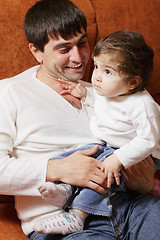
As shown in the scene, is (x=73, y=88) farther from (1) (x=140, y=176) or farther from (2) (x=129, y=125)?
(1) (x=140, y=176)

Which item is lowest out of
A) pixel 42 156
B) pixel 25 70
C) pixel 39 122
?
pixel 42 156

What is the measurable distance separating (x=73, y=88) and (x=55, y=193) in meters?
0.60

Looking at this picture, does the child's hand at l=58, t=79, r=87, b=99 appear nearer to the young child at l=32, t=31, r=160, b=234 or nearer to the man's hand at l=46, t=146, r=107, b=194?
the young child at l=32, t=31, r=160, b=234

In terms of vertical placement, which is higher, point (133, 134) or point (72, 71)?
point (72, 71)

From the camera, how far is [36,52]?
1647 mm

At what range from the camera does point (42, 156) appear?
56.2 inches

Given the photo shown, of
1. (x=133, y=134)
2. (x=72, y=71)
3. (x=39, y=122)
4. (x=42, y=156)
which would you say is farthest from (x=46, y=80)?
(x=133, y=134)

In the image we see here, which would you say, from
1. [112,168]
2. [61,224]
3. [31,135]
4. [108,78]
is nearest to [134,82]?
[108,78]

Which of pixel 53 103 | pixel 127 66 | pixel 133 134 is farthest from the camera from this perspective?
pixel 53 103

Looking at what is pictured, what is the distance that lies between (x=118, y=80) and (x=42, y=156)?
46 centimetres

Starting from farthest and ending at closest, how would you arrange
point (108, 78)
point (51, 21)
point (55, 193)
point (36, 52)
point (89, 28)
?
1. point (89, 28)
2. point (36, 52)
3. point (51, 21)
4. point (108, 78)
5. point (55, 193)

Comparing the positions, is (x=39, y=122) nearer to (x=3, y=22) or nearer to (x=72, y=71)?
(x=72, y=71)

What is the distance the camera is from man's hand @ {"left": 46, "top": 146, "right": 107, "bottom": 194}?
1301mm

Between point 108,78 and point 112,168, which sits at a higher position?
point 108,78
